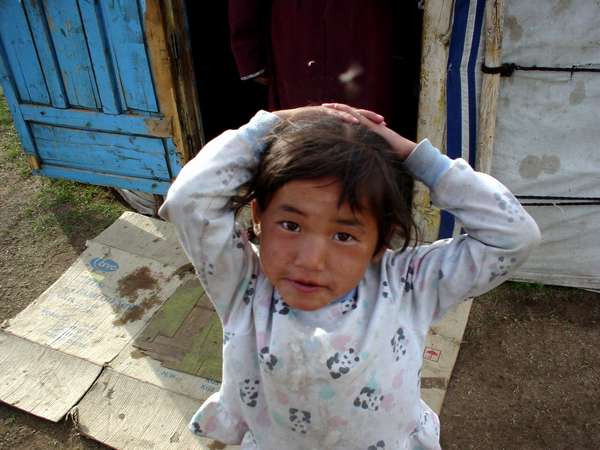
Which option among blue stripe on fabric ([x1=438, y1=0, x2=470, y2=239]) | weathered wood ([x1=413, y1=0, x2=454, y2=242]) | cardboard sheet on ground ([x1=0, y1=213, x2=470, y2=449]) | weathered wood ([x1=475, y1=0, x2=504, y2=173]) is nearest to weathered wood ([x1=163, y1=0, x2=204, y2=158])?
cardboard sheet on ground ([x1=0, y1=213, x2=470, y2=449])

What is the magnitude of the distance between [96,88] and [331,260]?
2440 mm

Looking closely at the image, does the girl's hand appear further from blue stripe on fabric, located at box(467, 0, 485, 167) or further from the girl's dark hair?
blue stripe on fabric, located at box(467, 0, 485, 167)

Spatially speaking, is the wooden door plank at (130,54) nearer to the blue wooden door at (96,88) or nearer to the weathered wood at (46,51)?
the blue wooden door at (96,88)

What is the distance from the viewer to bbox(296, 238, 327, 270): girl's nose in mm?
980

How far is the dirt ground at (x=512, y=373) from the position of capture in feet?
7.00

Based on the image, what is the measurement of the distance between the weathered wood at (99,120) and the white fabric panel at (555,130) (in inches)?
70.6

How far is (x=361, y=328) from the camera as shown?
108cm

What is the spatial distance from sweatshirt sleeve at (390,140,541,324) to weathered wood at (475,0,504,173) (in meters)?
1.32

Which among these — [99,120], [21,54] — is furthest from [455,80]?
[21,54]

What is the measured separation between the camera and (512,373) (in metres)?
2.38

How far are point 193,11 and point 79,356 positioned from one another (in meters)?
2.39

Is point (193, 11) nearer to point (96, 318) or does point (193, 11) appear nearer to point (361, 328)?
point (96, 318)

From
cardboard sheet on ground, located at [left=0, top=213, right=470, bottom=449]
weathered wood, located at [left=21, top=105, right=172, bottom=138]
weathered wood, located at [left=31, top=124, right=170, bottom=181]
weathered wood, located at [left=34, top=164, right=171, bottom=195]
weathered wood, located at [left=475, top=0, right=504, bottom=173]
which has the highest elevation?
weathered wood, located at [left=475, top=0, right=504, bottom=173]

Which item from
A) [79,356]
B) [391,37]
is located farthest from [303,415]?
[391,37]
